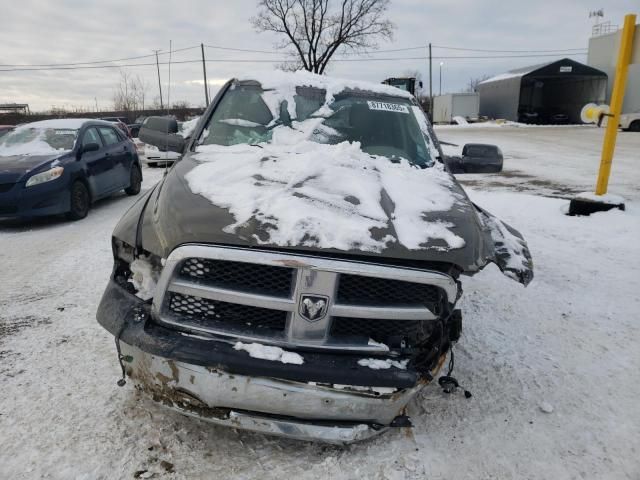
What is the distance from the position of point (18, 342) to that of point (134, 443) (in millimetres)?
1564

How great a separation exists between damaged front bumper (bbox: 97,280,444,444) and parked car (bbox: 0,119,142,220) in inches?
221

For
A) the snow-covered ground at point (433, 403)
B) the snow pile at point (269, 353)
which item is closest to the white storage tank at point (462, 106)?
the snow-covered ground at point (433, 403)

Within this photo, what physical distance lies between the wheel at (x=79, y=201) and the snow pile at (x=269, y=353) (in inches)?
246

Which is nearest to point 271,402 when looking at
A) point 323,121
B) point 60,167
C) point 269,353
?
point 269,353

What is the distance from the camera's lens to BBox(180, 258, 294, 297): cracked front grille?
1990mm

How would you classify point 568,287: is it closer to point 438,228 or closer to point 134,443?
point 438,228

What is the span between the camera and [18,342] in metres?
3.25

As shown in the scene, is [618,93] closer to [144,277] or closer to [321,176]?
[321,176]

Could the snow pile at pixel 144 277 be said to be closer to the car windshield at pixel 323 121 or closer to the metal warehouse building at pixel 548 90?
the car windshield at pixel 323 121

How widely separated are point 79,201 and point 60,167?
0.62 metres

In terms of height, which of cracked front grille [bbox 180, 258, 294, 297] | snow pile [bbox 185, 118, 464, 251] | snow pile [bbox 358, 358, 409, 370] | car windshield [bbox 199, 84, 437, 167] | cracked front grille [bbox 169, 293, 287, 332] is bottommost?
snow pile [bbox 358, 358, 409, 370]

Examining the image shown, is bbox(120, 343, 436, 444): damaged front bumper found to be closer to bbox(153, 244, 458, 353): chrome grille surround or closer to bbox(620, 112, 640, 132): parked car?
bbox(153, 244, 458, 353): chrome grille surround

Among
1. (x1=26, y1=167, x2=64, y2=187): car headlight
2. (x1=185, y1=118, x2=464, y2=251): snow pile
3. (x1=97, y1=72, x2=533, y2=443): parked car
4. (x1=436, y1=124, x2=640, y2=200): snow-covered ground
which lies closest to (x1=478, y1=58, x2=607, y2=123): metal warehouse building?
(x1=436, y1=124, x2=640, y2=200): snow-covered ground

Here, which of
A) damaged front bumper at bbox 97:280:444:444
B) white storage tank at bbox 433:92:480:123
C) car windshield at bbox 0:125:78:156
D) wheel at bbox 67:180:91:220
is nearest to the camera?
damaged front bumper at bbox 97:280:444:444
